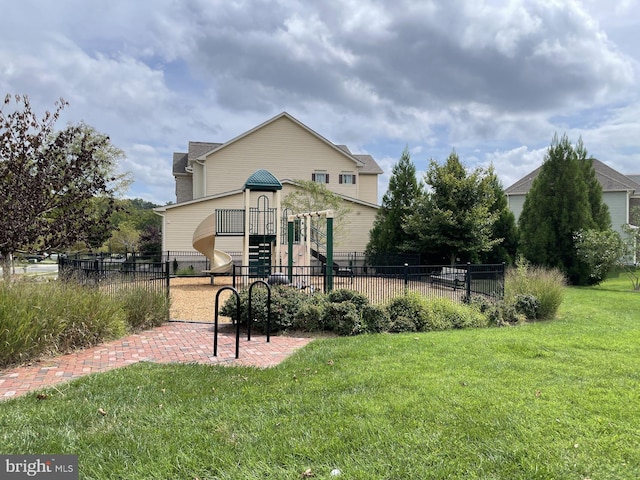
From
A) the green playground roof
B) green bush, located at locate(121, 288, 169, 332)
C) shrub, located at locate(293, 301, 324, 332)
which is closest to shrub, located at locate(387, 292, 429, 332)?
shrub, located at locate(293, 301, 324, 332)

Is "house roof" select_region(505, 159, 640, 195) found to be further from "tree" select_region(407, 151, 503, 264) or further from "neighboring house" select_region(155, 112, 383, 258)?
"tree" select_region(407, 151, 503, 264)

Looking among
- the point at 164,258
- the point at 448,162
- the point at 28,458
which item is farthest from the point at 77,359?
the point at 164,258

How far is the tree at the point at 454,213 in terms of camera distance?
19469 millimetres

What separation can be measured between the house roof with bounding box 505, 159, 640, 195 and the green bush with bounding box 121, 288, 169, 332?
30748 mm

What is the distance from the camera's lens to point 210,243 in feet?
61.4

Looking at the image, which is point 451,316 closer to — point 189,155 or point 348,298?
point 348,298

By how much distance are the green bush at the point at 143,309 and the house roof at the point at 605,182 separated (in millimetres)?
30748

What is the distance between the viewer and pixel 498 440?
3.38 meters

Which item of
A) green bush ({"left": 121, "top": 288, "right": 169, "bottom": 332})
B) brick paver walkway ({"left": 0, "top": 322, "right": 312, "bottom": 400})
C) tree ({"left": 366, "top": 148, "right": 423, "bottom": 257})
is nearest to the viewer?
brick paver walkway ({"left": 0, "top": 322, "right": 312, "bottom": 400})

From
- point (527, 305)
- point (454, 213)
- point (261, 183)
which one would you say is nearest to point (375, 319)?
point (527, 305)

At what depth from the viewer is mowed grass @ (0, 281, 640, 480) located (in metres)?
3.04

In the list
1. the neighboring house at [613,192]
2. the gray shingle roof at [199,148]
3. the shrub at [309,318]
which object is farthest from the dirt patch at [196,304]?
the neighboring house at [613,192]

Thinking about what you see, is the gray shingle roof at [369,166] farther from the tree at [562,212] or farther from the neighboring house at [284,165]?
the tree at [562,212]

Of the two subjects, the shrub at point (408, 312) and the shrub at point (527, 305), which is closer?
the shrub at point (408, 312)
